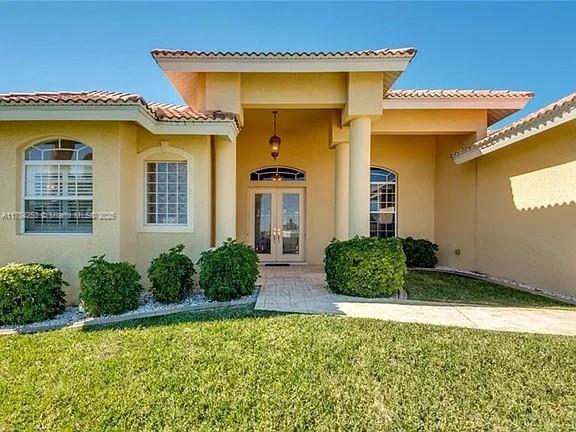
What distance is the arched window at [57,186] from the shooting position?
320 inches

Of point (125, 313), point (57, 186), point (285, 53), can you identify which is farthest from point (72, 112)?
point (285, 53)

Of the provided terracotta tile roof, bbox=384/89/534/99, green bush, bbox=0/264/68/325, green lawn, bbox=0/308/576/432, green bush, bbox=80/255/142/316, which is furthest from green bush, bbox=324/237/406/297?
green bush, bbox=0/264/68/325

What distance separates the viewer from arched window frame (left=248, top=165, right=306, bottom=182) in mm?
14125

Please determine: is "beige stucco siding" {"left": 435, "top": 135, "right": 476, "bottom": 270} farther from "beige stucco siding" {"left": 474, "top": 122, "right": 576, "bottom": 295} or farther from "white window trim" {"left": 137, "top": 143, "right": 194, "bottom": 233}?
"white window trim" {"left": 137, "top": 143, "right": 194, "bottom": 233}

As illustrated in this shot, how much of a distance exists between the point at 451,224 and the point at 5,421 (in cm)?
1315

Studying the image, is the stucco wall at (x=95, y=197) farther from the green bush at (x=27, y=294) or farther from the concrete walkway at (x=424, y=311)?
the concrete walkway at (x=424, y=311)

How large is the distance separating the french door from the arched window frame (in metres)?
0.39

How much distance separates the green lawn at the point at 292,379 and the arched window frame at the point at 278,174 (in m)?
9.01

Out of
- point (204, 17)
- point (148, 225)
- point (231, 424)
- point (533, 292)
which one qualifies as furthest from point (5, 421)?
point (204, 17)

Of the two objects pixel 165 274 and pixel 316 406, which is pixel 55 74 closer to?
pixel 165 274

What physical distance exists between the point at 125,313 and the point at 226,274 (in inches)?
79.0

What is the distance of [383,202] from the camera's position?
1442 centimetres

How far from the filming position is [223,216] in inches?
364

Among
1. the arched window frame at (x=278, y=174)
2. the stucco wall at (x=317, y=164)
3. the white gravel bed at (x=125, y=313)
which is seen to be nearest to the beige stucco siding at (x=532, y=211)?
the stucco wall at (x=317, y=164)
